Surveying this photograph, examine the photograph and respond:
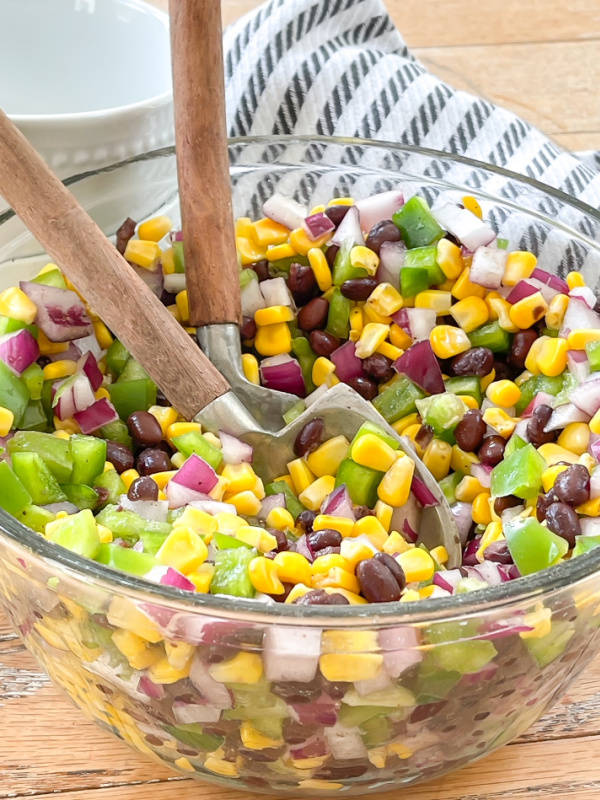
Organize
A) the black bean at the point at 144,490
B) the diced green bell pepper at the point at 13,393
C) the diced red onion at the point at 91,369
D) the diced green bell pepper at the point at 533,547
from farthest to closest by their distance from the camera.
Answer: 1. the diced red onion at the point at 91,369
2. the diced green bell pepper at the point at 13,393
3. the black bean at the point at 144,490
4. the diced green bell pepper at the point at 533,547

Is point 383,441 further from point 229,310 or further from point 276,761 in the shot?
point 276,761

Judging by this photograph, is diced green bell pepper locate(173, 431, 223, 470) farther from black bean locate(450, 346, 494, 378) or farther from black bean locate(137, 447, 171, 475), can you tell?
black bean locate(450, 346, 494, 378)

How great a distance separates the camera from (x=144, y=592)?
3.50 ft

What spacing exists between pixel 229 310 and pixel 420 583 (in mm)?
571

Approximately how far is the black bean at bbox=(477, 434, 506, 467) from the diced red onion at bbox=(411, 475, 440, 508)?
0.10 metres

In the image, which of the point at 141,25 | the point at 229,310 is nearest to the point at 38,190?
the point at 229,310

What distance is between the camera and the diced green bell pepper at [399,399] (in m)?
1.70

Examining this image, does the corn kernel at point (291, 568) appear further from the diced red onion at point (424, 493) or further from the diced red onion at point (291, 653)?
the diced red onion at point (424, 493)

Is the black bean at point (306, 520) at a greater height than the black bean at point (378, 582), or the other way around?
the black bean at point (378, 582)

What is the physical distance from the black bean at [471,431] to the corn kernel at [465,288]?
0.21 meters

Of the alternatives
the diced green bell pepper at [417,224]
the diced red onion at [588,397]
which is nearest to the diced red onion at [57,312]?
the diced green bell pepper at [417,224]

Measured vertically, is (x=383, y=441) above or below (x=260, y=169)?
below

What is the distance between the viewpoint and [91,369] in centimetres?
165

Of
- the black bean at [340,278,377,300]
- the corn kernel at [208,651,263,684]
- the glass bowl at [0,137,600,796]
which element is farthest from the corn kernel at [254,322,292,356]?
the corn kernel at [208,651,263,684]
